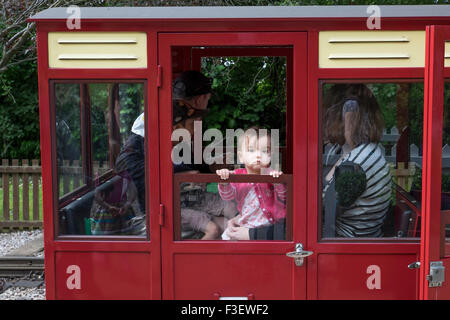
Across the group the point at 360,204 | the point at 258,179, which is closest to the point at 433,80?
the point at 360,204

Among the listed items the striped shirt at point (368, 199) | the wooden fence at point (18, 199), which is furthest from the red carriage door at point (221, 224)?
the wooden fence at point (18, 199)

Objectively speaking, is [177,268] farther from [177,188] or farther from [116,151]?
[116,151]

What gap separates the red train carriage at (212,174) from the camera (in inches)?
111

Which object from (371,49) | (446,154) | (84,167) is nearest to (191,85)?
(84,167)

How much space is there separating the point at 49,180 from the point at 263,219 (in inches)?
50.3

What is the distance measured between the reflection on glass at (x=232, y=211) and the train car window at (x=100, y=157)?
0.93 ft

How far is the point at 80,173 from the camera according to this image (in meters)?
3.08

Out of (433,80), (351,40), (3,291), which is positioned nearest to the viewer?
(433,80)

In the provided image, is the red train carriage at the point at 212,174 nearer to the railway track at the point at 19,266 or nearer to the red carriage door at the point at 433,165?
the red carriage door at the point at 433,165

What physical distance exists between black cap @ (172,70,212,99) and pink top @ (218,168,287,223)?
80 centimetres

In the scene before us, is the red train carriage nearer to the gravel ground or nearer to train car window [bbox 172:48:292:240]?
train car window [bbox 172:48:292:240]

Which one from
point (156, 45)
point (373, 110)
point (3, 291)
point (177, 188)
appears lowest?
point (3, 291)

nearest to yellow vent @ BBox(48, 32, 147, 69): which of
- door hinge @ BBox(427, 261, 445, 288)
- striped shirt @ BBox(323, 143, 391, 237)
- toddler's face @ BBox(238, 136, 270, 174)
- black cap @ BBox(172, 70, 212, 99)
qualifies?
black cap @ BBox(172, 70, 212, 99)

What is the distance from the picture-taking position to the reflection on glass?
116 inches
